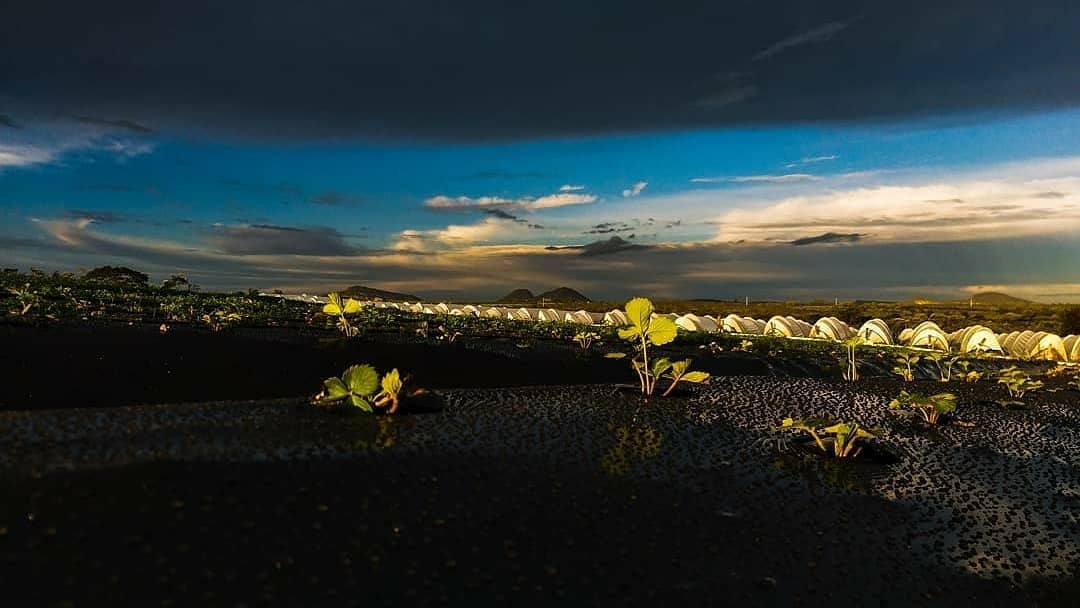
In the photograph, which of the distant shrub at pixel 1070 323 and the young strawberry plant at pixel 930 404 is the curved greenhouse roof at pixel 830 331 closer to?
the young strawberry plant at pixel 930 404

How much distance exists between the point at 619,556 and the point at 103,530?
15.1 feet

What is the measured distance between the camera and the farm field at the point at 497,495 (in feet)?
17.0

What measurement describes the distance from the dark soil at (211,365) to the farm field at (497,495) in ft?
0.37

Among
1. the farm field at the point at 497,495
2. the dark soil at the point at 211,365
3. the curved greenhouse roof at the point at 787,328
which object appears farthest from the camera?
the curved greenhouse roof at the point at 787,328

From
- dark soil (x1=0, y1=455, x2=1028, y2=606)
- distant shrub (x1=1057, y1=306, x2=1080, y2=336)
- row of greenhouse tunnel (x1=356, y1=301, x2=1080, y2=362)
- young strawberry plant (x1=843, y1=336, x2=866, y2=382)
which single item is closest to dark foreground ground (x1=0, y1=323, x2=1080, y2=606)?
dark soil (x1=0, y1=455, x2=1028, y2=606)

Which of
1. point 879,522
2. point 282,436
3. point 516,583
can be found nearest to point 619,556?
point 516,583

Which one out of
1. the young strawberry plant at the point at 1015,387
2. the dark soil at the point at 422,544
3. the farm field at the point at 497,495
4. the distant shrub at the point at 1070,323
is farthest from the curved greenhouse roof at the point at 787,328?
the dark soil at the point at 422,544

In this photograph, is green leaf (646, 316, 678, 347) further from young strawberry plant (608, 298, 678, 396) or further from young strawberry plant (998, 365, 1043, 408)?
young strawberry plant (998, 365, 1043, 408)

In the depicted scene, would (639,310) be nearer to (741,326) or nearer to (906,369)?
(906,369)

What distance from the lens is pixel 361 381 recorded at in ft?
36.3

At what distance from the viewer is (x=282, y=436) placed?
904 cm

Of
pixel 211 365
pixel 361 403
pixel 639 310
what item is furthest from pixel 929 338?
pixel 211 365

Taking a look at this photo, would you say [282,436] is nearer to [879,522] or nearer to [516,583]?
[516,583]

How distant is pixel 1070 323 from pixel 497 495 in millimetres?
72848
